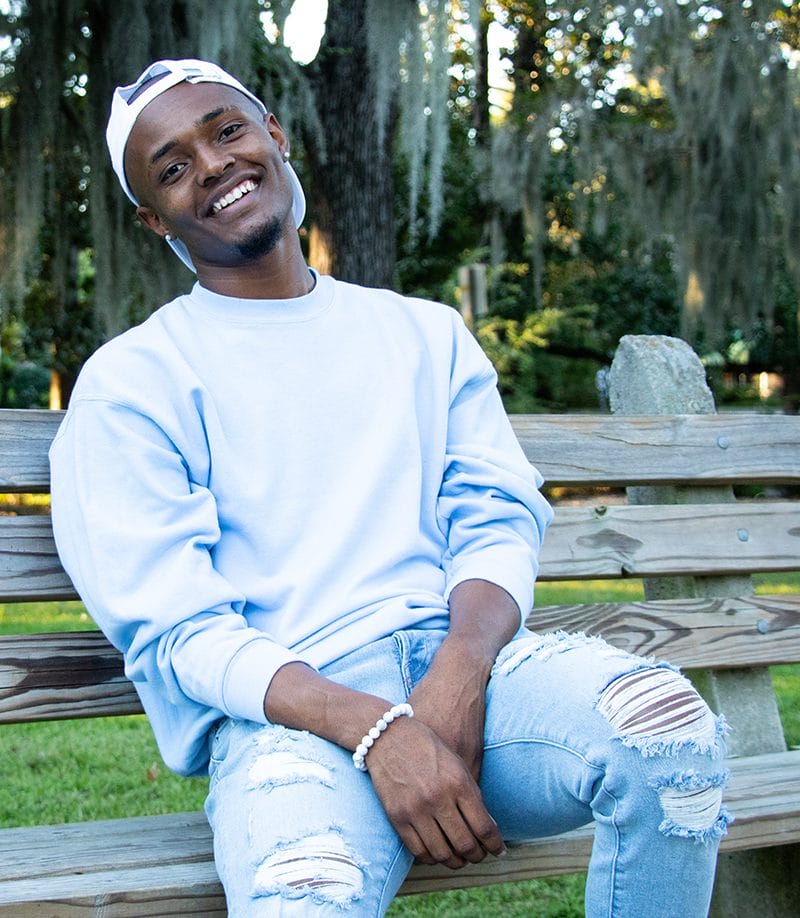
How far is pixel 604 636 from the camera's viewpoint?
8.58ft

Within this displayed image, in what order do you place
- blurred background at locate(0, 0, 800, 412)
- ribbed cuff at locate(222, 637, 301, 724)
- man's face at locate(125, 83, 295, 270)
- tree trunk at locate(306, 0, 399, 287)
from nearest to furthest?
ribbed cuff at locate(222, 637, 301, 724) → man's face at locate(125, 83, 295, 270) → blurred background at locate(0, 0, 800, 412) → tree trunk at locate(306, 0, 399, 287)

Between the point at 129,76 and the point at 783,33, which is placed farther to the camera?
the point at 783,33

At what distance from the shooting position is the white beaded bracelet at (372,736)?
1.67 m

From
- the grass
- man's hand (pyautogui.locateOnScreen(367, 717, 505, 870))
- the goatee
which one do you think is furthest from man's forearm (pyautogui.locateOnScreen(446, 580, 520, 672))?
the grass

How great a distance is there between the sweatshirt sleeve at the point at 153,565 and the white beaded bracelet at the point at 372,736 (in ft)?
0.52

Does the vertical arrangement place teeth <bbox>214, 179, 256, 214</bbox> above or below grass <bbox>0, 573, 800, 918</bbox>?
above

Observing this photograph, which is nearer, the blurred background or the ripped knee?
the ripped knee

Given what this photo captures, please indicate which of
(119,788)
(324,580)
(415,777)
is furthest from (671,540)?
(119,788)

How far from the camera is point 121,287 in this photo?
6.85m

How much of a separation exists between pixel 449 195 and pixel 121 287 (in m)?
7.99

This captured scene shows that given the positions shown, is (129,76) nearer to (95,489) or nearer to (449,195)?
(95,489)

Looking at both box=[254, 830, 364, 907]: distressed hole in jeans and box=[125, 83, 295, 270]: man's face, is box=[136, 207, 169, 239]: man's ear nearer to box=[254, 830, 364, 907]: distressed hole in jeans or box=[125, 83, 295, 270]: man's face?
box=[125, 83, 295, 270]: man's face

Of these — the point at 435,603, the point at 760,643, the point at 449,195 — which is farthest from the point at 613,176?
the point at 435,603

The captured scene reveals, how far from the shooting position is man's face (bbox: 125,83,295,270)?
2.15 metres
